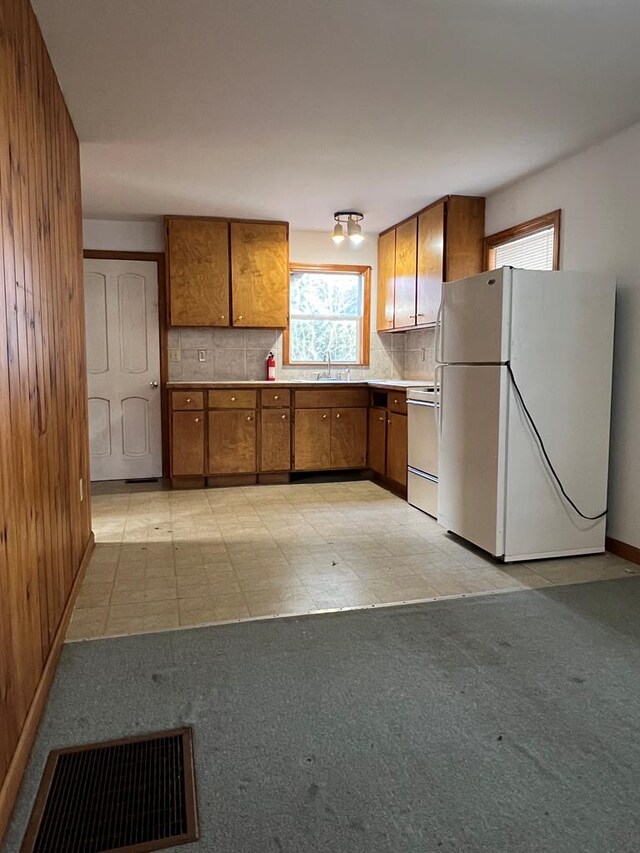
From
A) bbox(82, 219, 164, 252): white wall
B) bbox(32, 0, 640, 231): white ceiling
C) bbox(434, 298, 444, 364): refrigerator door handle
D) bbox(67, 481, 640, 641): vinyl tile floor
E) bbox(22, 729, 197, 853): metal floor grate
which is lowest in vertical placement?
bbox(22, 729, 197, 853): metal floor grate

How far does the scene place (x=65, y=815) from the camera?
4.74 feet

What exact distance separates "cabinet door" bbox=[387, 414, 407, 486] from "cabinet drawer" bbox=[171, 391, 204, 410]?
5.29 feet

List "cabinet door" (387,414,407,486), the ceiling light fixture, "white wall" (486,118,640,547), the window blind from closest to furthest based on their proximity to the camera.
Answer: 1. "white wall" (486,118,640,547)
2. the window blind
3. "cabinet door" (387,414,407,486)
4. the ceiling light fixture

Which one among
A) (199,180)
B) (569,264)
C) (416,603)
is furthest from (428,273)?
(416,603)

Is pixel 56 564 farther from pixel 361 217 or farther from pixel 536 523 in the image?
pixel 361 217

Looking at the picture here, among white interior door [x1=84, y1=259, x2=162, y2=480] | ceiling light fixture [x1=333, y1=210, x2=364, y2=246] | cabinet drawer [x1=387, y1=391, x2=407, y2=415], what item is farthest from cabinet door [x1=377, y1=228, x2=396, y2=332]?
white interior door [x1=84, y1=259, x2=162, y2=480]

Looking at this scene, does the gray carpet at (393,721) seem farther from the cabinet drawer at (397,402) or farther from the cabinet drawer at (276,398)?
the cabinet drawer at (276,398)

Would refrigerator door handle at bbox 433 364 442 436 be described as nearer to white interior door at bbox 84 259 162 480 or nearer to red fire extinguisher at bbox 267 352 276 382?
red fire extinguisher at bbox 267 352 276 382

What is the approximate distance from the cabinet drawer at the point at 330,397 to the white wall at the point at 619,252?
7.38ft

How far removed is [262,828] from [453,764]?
0.54 meters

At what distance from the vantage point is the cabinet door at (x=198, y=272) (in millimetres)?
5105

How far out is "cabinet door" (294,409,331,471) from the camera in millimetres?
5344

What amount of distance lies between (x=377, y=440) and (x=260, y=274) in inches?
70.3

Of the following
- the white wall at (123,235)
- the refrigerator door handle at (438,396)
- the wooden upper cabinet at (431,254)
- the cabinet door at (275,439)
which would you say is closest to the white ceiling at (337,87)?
the wooden upper cabinet at (431,254)
